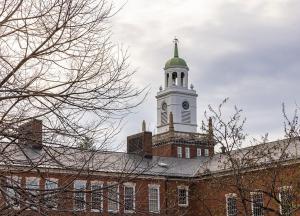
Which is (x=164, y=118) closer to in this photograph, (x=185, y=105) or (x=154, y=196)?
(x=185, y=105)

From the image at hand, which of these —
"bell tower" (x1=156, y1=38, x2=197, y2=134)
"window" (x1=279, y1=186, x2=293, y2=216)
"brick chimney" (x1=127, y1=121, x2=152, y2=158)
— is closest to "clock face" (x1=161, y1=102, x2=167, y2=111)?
"bell tower" (x1=156, y1=38, x2=197, y2=134)

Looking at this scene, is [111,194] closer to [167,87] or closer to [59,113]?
[59,113]

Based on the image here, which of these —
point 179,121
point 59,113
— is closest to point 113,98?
point 59,113

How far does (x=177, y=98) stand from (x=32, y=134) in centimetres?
8846

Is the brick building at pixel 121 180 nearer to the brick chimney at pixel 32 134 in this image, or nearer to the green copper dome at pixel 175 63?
the brick chimney at pixel 32 134

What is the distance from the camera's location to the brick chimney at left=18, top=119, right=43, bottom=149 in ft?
33.9

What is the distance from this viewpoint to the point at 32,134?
10430mm

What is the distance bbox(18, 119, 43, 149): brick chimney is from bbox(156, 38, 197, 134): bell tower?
282 ft

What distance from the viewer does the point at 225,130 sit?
87.6ft

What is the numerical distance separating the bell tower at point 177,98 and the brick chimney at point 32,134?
282 feet

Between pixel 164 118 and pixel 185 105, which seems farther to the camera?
pixel 185 105

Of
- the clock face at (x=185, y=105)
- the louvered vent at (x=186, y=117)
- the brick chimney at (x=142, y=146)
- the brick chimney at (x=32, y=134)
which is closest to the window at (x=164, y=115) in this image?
the louvered vent at (x=186, y=117)

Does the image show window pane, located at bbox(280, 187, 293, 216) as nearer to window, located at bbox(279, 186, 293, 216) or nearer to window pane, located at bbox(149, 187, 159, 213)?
window, located at bbox(279, 186, 293, 216)

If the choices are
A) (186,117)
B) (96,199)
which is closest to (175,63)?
(186,117)
